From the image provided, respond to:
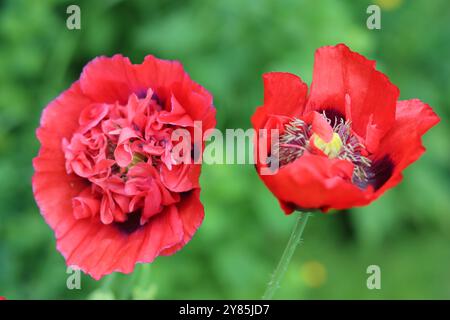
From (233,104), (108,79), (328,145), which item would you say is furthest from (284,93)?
(233,104)

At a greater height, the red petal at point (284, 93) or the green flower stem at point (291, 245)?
the red petal at point (284, 93)

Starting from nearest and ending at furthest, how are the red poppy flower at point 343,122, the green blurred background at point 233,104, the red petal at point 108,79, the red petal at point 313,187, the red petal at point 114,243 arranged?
the red petal at point 313,187 < the red poppy flower at point 343,122 < the red petal at point 114,243 < the red petal at point 108,79 < the green blurred background at point 233,104

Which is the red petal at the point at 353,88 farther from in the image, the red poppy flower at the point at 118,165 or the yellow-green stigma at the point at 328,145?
the red poppy flower at the point at 118,165

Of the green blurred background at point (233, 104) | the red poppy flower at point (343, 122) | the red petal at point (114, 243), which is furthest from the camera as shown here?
the green blurred background at point (233, 104)

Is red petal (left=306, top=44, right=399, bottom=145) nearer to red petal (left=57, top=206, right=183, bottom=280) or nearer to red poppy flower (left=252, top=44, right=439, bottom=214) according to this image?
red poppy flower (left=252, top=44, right=439, bottom=214)

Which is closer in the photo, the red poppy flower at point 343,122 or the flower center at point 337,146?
the red poppy flower at point 343,122

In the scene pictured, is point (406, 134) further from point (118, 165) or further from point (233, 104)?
point (233, 104)

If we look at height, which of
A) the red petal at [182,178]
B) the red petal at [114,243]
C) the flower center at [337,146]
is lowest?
the red petal at [114,243]

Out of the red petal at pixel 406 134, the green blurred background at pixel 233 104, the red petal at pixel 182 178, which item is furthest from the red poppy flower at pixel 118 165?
the green blurred background at pixel 233 104
